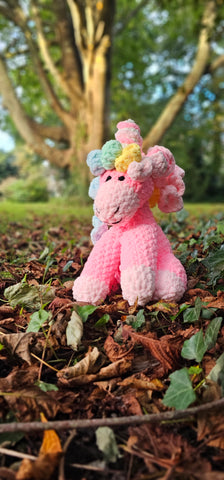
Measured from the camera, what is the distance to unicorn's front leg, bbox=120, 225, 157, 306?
4.29 ft

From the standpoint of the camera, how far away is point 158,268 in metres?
1.42

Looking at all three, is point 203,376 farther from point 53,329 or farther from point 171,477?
point 53,329

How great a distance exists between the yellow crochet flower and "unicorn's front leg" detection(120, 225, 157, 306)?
0.25 metres

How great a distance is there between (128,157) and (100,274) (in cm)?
46

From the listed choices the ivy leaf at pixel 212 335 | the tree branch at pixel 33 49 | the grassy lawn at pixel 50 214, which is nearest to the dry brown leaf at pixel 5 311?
the ivy leaf at pixel 212 335

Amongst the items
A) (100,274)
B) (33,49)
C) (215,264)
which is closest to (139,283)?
(100,274)

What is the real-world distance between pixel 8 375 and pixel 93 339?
31 cm

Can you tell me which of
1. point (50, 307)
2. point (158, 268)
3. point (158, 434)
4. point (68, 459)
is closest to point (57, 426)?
point (68, 459)

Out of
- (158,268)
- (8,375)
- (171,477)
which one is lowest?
(171,477)

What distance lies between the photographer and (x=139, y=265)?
4.33 ft

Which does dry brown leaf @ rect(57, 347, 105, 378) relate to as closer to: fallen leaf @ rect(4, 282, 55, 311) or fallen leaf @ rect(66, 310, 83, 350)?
fallen leaf @ rect(66, 310, 83, 350)

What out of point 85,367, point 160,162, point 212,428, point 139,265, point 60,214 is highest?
point 160,162

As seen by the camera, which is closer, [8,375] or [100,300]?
[8,375]

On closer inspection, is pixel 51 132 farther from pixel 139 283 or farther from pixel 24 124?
pixel 139 283
